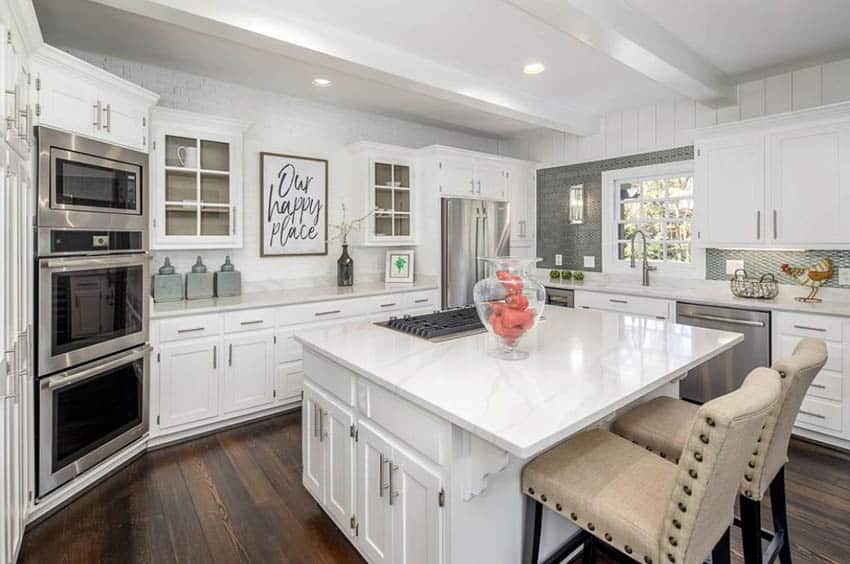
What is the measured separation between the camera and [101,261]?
244 cm

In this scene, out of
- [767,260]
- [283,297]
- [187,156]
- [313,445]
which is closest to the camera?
[313,445]

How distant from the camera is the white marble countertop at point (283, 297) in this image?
3.05m

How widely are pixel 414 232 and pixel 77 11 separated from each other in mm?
2991

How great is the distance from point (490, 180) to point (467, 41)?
210 cm

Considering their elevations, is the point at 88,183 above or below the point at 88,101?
below

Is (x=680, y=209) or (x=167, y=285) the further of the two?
(x=680, y=209)

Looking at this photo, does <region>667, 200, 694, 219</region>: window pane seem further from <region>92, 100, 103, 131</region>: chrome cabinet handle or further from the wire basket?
<region>92, 100, 103, 131</region>: chrome cabinet handle

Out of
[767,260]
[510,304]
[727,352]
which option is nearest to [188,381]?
[510,304]

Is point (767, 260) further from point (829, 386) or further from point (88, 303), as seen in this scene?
point (88, 303)

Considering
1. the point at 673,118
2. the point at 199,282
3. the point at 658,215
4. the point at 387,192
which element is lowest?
the point at 199,282

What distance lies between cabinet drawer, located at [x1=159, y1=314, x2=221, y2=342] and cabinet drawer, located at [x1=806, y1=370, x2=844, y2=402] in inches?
154

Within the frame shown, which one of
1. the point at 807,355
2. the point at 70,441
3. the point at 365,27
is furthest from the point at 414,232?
the point at 807,355

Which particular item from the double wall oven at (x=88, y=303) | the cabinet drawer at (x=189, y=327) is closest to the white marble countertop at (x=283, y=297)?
the cabinet drawer at (x=189, y=327)

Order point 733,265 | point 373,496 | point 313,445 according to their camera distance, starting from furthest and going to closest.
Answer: point 733,265 < point 313,445 < point 373,496
